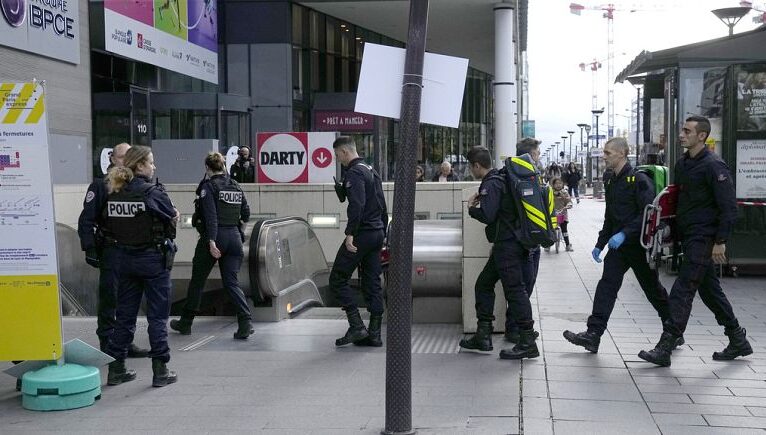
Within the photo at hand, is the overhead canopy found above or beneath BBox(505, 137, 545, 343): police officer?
above

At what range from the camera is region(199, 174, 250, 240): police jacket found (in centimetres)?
827

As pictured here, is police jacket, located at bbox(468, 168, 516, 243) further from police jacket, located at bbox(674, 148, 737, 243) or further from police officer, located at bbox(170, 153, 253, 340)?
police officer, located at bbox(170, 153, 253, 340)

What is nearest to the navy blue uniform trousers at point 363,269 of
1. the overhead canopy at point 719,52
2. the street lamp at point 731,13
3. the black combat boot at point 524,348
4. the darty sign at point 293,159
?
the black combat boot at point 524,348

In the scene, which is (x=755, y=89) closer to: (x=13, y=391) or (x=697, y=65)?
(x=697, y=65)

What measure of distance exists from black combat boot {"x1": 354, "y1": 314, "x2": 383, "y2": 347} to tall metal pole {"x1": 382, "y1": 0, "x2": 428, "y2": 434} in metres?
2.72

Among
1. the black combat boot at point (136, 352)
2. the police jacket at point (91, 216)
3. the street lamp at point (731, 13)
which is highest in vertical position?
the street lamp at point (731, 13)

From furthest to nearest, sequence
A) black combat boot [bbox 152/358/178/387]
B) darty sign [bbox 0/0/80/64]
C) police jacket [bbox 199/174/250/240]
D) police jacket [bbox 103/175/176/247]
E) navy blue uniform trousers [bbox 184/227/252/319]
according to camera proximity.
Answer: darty sign [bbox 0/0/80/64] < navy blue uniform trousers [bbox 184/227/252/319] < police jacket [bbox 199/174/250/240] < black combat boot [bbox 152/358/178/387] < police jacket [bbox 103/175/176/247]

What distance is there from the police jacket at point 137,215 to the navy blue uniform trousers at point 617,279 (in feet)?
11.6

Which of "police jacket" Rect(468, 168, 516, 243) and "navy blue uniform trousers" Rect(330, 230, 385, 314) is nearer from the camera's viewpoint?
"police jacket" Rect(468, 168, 516, 243)

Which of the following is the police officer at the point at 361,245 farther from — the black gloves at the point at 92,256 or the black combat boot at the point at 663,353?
the black combat boot at the point at 663,353

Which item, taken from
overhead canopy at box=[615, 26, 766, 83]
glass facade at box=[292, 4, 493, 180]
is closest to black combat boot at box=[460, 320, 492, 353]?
overhead canopy at box=[615, 26, 766, 83]

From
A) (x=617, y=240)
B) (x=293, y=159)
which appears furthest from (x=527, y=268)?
(x=293, y=159)

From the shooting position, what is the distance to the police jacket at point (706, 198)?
680 centimetres

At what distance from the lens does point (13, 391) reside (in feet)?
21.5
